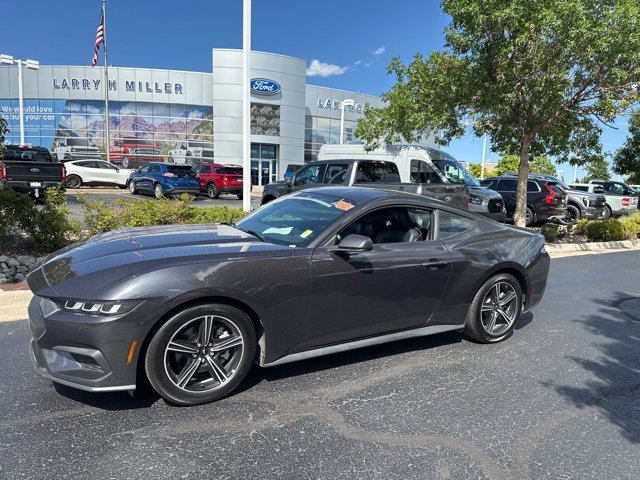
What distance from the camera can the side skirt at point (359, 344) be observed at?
3494mm

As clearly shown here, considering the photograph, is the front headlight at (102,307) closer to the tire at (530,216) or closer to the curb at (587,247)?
Result: the curb at (587,247)

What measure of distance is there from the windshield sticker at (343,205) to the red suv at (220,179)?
713 inches

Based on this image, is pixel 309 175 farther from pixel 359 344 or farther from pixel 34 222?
pixel 359 344

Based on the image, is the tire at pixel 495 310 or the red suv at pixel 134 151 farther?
the red suv at pixel 134 151

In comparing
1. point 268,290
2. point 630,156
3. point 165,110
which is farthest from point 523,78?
point 165,110

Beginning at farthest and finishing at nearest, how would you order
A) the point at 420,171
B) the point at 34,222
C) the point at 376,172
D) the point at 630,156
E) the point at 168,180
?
1. the point at 630,156
2. the point at 168,180
3. the point at 420,171
4. the point at 376,172
5. the point at 34,222

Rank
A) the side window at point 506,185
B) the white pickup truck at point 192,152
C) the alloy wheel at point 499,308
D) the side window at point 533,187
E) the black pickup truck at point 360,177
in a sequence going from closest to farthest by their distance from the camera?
1. the alloy wheel at point 499,308
2. the black pickup truck at point 360,177
3. the side window at point 533,187
4. the side window at point 506,185
5. the white pickup truck at point 192,152

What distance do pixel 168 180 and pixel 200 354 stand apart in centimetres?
1796

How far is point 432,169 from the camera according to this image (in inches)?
488

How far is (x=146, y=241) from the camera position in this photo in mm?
3609

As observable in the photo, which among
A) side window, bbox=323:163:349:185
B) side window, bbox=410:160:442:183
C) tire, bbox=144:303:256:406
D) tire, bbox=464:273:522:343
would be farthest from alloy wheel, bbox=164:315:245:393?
side window, bbox=410:160:442:183

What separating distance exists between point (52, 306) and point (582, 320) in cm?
546

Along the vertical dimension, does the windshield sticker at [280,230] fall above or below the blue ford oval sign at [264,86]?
below

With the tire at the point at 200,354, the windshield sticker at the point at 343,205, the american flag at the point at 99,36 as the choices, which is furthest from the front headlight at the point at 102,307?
the american flag at the point at 99,36
